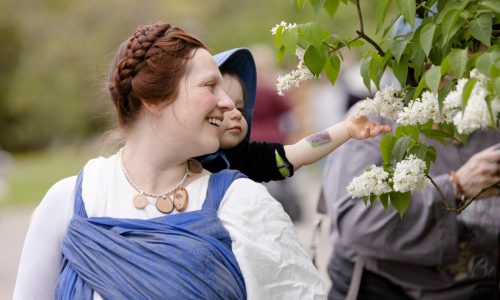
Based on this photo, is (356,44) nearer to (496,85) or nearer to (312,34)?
(312,34)

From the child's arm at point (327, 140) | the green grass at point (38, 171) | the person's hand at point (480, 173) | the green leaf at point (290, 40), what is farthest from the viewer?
the green grass at point (38, 171)

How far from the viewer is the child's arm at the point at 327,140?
10.6 feet

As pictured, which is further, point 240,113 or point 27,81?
point 27,81

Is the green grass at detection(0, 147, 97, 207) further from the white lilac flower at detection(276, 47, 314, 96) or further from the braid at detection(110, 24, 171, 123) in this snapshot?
the white lilac flower at detection(276, 47, 314, 96)

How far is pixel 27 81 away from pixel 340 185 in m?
27.6

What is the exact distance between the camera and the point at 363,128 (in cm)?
321

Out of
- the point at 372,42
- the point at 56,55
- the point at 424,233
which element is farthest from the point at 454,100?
the point at 56,55

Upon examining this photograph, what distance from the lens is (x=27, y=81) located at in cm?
3069

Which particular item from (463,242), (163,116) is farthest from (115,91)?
(463,242)

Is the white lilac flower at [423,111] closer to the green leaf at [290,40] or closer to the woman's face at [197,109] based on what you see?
the green leaf at [290,40]

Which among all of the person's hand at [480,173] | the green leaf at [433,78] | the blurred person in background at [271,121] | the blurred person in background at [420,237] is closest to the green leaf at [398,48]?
the green leaf at [433,78]

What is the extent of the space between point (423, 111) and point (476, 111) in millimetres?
430

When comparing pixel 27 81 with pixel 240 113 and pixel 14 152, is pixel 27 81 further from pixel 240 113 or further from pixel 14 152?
pixel 240 113

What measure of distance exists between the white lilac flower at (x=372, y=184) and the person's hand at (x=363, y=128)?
0.30m
